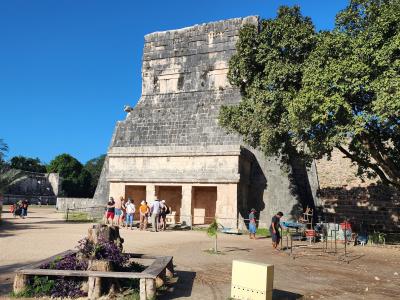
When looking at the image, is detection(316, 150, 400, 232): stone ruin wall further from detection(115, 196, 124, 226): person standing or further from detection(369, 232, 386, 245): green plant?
detection(115, 196, 124, 226): person standing

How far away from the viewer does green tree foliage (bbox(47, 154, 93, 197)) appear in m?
61.5

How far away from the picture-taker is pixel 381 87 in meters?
11.7

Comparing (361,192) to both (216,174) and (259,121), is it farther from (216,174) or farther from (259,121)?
(259,121)

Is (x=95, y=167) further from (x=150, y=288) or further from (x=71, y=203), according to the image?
(x=150, y=288)

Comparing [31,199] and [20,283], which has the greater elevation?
[31,199]

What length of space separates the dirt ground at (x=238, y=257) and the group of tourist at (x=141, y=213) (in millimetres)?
2540

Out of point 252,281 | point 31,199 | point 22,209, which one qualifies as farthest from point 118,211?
point 31,199

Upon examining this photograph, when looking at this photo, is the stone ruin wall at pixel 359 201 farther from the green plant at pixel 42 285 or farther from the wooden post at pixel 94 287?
the green plant at pixel 42 285

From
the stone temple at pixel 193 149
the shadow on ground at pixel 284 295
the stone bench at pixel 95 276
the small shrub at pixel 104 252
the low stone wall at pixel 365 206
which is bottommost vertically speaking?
the shadow on ground at pixel 284 295

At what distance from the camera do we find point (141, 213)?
712 inches

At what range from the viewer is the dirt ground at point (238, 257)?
25.4 feet

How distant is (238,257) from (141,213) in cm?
765

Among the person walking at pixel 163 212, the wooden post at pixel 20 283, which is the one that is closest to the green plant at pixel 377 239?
the person walking at pixel 163 212

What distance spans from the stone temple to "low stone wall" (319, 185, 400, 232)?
1395mm
